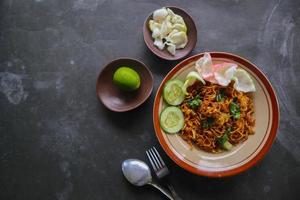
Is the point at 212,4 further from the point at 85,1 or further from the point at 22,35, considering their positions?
the point at 22,35

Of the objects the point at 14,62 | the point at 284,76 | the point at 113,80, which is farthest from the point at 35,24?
the point at 284,76

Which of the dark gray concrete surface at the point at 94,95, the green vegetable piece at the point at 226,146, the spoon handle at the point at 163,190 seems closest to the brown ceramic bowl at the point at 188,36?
the dark gray concrete surface at the point at 94,95

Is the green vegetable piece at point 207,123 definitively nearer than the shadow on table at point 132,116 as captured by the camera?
Yes

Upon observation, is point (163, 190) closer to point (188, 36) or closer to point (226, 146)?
Result: point (226, 146)

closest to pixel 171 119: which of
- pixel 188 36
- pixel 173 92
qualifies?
pixel 173 92

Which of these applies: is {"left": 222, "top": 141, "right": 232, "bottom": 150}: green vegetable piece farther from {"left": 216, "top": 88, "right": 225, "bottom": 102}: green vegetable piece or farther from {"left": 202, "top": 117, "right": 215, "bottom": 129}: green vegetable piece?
{"left": 216, "top": 88, "right": 225, "bottom": 102}: green vegetable piece

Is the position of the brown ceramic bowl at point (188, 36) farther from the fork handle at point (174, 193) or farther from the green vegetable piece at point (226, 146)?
the fork handle at point (174, 193)
